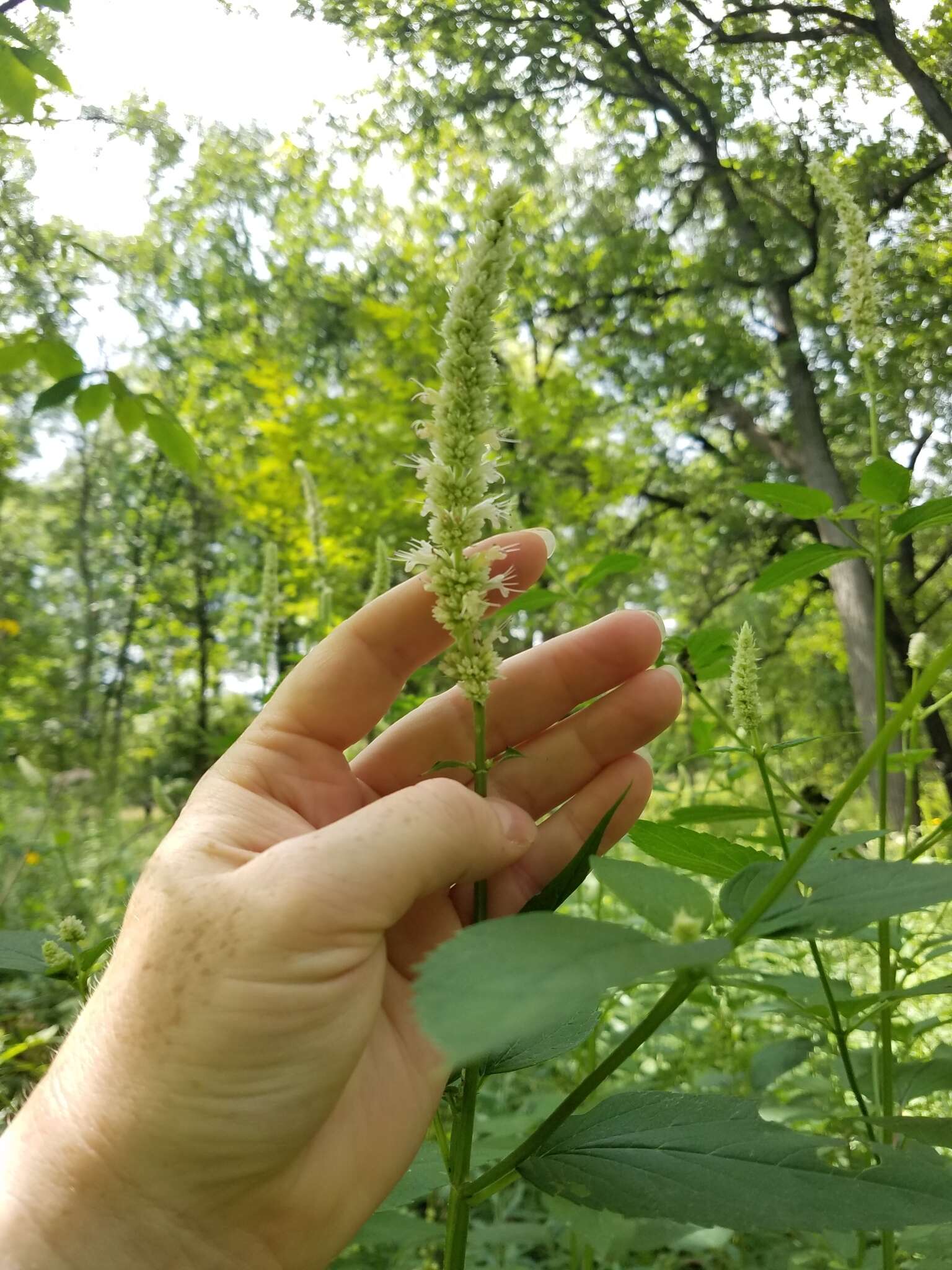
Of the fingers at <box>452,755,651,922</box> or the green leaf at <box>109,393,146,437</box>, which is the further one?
the green leaf at <box>109,393,146,437</box>

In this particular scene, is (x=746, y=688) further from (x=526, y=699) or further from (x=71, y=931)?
(x=71, y=931)

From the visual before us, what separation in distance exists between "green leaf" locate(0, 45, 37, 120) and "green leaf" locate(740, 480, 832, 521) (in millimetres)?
1490

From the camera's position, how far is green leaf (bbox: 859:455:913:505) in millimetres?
941

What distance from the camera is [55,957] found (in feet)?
2.81

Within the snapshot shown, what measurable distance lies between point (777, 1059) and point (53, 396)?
1.83 m

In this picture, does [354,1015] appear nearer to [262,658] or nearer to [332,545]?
[262,658]

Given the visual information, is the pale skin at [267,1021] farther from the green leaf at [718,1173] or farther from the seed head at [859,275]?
the seed head at [859,275]

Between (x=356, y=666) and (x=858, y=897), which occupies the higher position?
(x=356, y=666)

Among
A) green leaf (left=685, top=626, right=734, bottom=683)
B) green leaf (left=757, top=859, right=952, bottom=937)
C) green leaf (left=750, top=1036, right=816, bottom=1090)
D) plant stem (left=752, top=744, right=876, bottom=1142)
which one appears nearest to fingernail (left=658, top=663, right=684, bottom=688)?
green leaf (left=685, top=626, right=734, bottom=683)

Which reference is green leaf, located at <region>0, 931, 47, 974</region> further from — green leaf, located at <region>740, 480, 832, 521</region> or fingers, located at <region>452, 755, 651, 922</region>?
green leaf, located at <region>740, 480, 832, 521</region>

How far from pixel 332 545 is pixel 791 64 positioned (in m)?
7.07

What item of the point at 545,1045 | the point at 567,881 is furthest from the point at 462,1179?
the point at 567,881

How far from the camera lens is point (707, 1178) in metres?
0.59

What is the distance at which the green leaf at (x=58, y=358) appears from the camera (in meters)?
1.65
